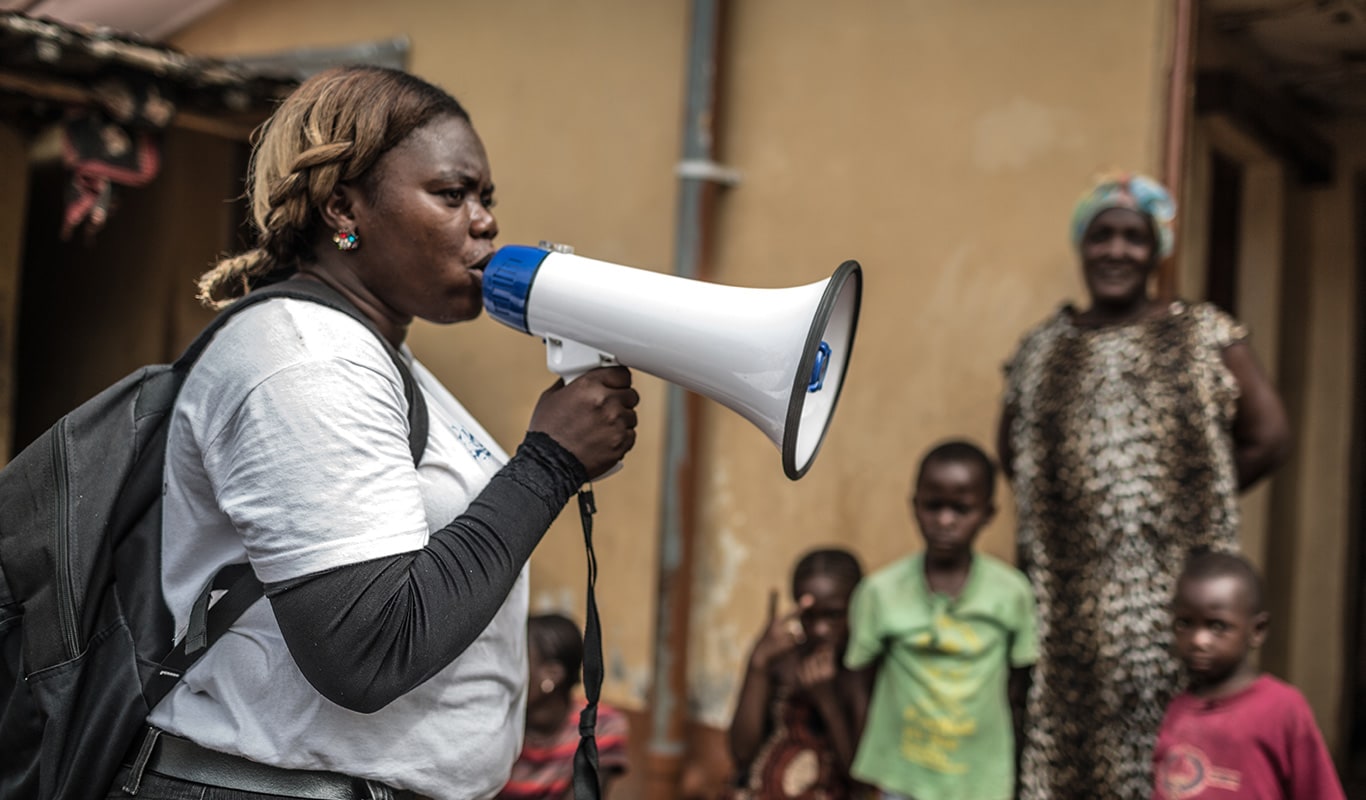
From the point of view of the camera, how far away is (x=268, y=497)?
1404mm

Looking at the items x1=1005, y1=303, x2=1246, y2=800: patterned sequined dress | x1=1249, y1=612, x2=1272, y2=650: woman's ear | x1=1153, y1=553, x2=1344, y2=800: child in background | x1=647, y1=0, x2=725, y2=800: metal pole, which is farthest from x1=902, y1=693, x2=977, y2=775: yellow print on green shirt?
x1=647, y1=0, x2=725, y2=800: metal pole

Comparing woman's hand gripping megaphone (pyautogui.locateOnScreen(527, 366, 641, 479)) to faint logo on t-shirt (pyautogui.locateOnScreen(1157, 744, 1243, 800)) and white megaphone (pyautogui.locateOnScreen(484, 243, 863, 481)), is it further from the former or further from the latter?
faint logo on t-shirt (pyautogui.locateOnScreen(1157, 744, 1243, 800))

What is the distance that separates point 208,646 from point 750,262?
324 cm

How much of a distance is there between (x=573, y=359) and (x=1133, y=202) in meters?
2.25

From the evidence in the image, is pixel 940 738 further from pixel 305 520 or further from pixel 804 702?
pixel 305 520

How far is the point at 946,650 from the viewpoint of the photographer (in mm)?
3385

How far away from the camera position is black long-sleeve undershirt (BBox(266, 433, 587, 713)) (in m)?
1.38

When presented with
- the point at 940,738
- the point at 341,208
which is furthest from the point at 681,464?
the point at 341,208

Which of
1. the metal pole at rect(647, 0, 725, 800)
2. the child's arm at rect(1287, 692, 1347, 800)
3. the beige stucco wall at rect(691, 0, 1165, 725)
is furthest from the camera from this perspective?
the metal pole at rect(647, 0, 725, 800)

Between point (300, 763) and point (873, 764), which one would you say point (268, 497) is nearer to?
point (300, 763)

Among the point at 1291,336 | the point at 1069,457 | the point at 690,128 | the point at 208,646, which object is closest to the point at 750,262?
the point at 690,128

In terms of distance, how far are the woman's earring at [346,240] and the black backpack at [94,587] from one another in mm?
72

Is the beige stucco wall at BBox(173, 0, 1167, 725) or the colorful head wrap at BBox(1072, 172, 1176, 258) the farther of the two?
the beige stucco wall at BBox(173, 0, 1167, 725)

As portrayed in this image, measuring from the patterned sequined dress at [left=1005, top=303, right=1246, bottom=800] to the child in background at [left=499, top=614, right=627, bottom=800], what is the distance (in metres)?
1.10
